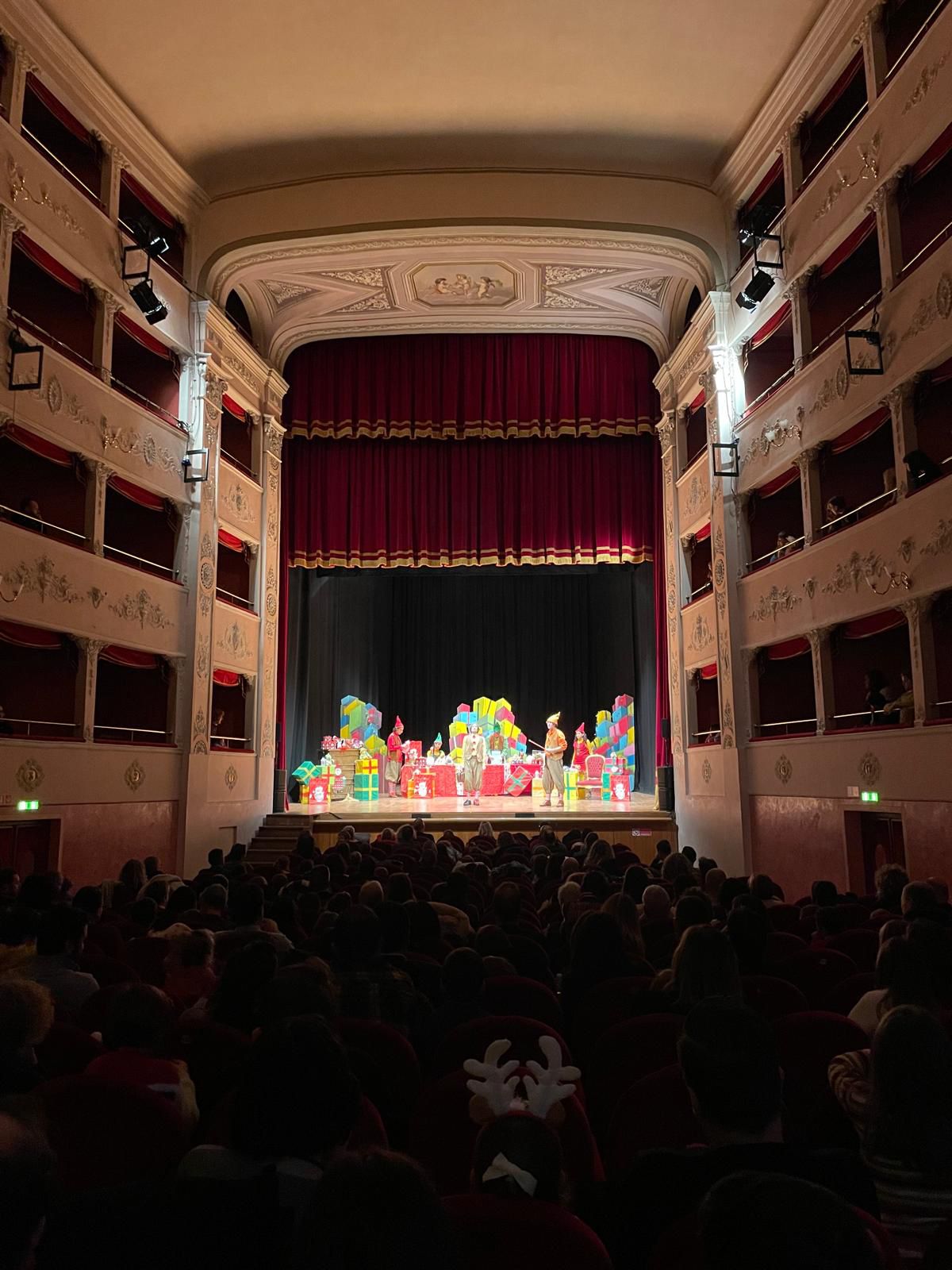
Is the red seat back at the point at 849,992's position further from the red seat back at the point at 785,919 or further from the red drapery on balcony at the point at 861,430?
the red drapery on balcony at the point at 861,430

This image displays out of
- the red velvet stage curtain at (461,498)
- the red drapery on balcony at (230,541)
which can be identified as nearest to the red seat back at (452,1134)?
the red drapery on balcony at (230,541)

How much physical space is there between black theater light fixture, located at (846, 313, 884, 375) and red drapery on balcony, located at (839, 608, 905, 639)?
2.54 metres

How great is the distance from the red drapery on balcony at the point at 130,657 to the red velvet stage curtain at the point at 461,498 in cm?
530

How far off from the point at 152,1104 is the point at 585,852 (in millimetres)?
8445

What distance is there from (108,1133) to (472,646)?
24.8 meters

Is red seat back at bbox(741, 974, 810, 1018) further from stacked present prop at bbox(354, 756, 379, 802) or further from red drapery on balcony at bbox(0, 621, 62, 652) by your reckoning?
stacked present prop at bbox(354, 756, 379, 802)

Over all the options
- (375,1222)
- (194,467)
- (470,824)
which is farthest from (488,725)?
(375,1222)

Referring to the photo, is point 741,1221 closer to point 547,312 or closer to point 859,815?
point 859,815

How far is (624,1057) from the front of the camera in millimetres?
3166

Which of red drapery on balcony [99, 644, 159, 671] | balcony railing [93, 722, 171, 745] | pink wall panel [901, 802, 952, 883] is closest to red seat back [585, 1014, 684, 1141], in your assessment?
pink wall panel [901, 802, 952, 883]

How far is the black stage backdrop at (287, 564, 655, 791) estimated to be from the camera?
26.0 m

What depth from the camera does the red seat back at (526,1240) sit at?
1.62 m

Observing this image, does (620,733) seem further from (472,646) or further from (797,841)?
(797,841)

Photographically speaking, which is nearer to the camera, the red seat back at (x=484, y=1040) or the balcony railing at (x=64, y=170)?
the red seat back at (x=484, y=1040)
